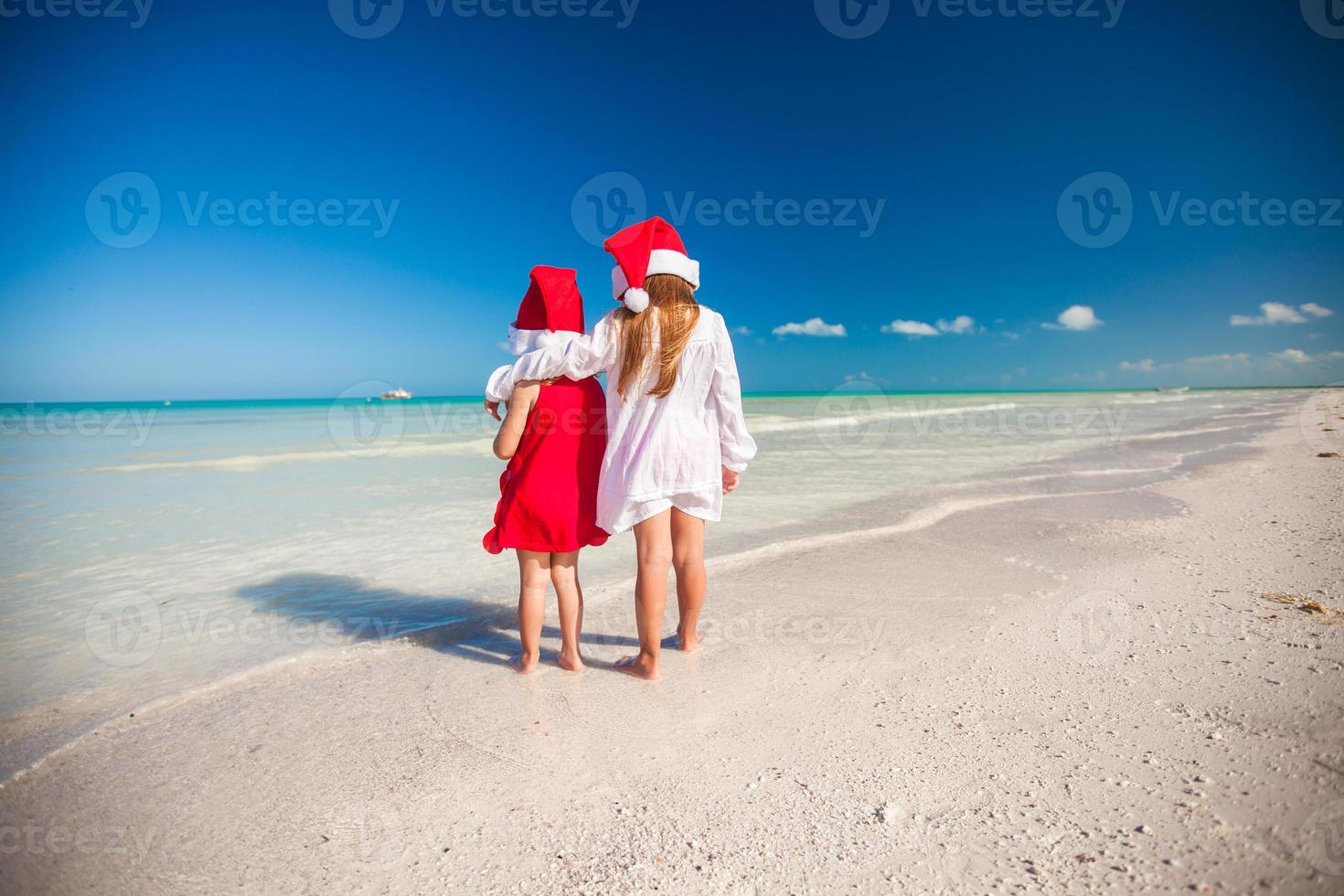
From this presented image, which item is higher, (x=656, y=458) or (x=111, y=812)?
(x=656, y=458)

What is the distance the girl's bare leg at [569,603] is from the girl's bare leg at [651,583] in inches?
12.2

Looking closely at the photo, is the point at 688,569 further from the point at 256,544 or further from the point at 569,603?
the point at 256,544

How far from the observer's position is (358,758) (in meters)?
2.12

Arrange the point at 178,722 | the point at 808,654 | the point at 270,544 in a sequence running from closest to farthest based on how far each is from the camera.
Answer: the point at 178,722, the point at 808,654, the point at 270,544

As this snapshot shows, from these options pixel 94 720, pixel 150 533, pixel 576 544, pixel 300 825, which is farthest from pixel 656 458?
pixel 150 533

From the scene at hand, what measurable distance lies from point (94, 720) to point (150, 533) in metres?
3.83

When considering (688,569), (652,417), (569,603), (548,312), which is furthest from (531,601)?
(548,312)

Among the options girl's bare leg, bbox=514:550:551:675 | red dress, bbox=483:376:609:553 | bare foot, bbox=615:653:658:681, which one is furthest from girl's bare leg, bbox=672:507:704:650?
girl's bare leg, bbox=514:550:551:675

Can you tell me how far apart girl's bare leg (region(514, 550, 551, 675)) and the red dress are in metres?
0.11

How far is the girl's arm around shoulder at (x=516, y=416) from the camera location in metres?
2.60

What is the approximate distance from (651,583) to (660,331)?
1090 millimetres

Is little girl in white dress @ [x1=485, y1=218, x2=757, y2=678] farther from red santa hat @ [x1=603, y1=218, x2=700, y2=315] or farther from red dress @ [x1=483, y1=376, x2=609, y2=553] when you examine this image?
red dress @ [x1=483, y1=376, x2=609, y2=553]

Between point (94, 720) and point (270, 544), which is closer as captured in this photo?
point (94, 720)

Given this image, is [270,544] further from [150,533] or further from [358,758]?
[358,758]
